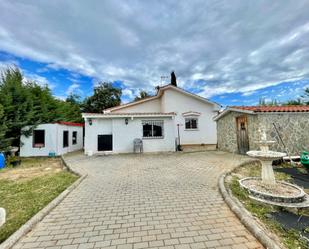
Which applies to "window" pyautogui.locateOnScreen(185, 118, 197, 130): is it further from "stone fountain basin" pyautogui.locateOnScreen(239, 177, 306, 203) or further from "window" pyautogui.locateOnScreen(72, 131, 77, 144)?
"stone fountain basin" pyautogui.locateOnScreen(239, 177, 306, 203)

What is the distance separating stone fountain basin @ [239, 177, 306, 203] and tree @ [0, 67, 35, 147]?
1384 cm

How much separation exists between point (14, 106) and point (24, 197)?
10343 mm

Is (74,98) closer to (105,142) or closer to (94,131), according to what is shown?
(94,131)

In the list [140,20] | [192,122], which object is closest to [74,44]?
[140,20]

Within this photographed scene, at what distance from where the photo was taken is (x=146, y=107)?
57.5 feet

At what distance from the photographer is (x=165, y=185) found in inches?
203

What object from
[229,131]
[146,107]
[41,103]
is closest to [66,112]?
[41,103]

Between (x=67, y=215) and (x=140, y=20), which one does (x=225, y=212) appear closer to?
(x=67, y=215)

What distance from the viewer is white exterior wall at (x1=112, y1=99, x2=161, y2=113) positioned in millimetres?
17047

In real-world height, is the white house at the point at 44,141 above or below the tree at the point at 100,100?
below

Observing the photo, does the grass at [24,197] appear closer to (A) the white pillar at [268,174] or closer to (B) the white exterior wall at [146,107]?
(A) the white pillar at [268,174]

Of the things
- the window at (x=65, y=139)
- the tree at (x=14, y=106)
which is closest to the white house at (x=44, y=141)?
the window at (x=65, y=139)

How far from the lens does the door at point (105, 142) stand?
39.8 ft

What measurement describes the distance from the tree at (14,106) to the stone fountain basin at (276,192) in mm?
13843
